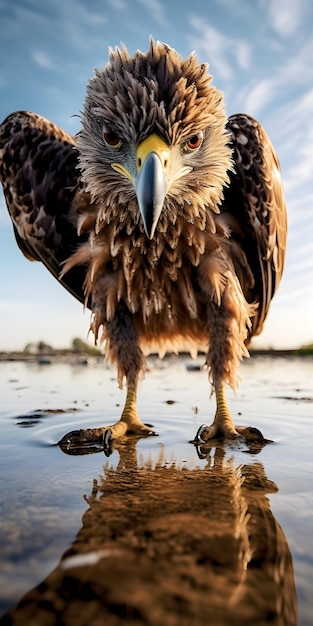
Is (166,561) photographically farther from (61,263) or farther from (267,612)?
(61,263)

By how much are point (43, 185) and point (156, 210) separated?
186 centimetres

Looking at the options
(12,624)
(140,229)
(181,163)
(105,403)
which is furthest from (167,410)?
Answer: (12,624)

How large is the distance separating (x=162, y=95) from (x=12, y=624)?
2973mm

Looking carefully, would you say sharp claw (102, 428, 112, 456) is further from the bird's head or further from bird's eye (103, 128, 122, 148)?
bird's eye (103, 128, 122, 148)

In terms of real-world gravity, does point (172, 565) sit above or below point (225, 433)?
below

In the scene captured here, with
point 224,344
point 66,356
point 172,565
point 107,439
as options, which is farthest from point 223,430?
point 66,356

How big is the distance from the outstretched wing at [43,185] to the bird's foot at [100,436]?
1.55m

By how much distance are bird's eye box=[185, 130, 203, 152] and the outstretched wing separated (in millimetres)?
1075

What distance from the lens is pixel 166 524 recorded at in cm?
155

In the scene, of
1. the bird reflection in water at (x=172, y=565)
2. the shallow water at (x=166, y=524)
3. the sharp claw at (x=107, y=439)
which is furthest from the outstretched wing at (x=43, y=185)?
the bird reflection in water at (x=172, y=565)

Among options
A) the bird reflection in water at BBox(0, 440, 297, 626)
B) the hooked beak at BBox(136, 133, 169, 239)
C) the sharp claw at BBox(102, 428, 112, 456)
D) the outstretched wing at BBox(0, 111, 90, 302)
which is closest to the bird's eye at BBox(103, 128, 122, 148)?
the hooked beak at BBox(136, 133, 169, 239)

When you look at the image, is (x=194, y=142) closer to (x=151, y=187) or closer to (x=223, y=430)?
(x=151, y=187)

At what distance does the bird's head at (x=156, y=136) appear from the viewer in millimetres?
3162

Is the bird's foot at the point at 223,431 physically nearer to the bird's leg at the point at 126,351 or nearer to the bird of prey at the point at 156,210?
the bird of prey at the point at 156,210
